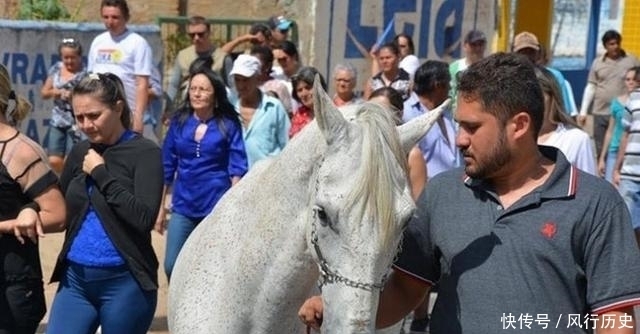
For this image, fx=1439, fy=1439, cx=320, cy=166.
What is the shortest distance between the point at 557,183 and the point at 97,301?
255 cm

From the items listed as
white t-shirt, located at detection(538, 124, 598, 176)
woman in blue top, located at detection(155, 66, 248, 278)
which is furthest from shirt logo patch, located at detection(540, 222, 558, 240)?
woman in blue top, located at detection(155, 66, 248, 278)

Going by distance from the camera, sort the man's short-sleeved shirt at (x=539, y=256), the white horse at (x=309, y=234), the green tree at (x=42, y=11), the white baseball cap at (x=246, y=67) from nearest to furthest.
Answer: the man's short-sleeved shirt at (x=539, y=256) → the white horse at (x=309, y=234) → the white baseball cap at (x=246, y=67) → the green tree at (x=42, y=11)

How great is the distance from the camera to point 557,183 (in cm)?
436

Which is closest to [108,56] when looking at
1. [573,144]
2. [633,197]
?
[633,197]

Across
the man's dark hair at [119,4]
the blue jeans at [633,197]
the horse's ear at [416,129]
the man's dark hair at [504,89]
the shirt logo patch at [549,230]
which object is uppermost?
the man's dark hair at [119,4]

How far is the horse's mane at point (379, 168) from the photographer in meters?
4.37

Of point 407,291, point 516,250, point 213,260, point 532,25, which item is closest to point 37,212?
point 213,260

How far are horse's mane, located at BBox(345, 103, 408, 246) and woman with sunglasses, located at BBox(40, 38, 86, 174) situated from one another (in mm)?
7683

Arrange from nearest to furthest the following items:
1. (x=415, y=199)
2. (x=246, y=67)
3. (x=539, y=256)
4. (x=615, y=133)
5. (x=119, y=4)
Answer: (x=539, y=256) → (x=415, y=199) → (x=246, y=67) → (x=119, y=4) → (x=615, y=133)

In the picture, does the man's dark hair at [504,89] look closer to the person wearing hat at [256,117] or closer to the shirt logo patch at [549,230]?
the shirt logo patch at [549,230]

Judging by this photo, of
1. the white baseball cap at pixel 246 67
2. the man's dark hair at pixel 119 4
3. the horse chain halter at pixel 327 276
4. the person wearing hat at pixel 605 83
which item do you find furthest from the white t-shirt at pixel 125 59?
the horse chain halter at pixel 327 276

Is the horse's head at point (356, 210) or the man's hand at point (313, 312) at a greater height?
the horse's head at point (356, 210)

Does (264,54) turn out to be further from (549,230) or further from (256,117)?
(549,230)

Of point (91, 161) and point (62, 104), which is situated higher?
point (91, 161)
